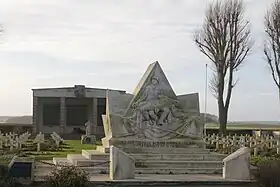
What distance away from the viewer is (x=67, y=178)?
1642 cm

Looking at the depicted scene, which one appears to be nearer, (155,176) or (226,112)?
(155,176)

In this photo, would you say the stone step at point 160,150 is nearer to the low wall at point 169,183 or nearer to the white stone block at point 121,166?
the white stone block at point 121,166

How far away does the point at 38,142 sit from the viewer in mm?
34719

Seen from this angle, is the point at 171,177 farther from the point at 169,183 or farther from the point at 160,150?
the point at 160,150

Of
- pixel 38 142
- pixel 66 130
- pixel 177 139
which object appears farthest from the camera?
pixel 66 130

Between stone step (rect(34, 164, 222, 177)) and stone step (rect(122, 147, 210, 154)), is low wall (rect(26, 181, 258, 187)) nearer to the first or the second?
stone step (rect(34, 164, 222, 177))

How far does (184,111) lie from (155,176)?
5748mm

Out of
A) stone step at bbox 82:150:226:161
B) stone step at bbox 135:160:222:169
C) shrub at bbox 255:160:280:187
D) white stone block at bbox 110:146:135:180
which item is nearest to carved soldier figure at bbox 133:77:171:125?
stone step at bbox 82:150:226:161

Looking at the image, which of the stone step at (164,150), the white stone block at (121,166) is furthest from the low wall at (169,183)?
the stone step at (164,150)

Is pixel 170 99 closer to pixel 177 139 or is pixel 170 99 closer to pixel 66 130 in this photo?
pixel 177 139

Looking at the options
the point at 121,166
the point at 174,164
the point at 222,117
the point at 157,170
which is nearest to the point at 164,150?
the point at 174,164

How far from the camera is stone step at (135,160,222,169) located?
22.5 m

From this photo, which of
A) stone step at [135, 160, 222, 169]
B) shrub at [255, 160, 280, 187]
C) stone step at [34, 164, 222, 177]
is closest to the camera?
shrub at [255, 160, 280, 187]

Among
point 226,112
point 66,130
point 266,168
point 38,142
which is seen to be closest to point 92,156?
point 266,168
